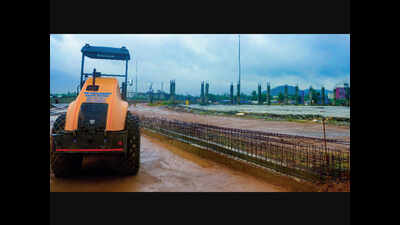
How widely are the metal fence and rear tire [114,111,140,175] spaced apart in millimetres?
2717

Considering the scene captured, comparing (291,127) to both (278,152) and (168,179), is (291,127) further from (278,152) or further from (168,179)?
(168,179)

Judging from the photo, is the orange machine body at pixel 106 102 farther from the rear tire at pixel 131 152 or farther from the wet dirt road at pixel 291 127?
the wet dirt road at pixel 291 127

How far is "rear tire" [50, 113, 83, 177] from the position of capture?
452cm

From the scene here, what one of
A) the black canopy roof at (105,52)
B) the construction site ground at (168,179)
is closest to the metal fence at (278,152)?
the construction site ground at (168,179)

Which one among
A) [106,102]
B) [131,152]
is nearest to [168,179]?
[131,152]

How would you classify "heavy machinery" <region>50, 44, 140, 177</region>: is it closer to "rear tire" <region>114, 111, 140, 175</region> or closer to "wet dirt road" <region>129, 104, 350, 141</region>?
"rear tire" <region>114, 111, 140, 175</region>

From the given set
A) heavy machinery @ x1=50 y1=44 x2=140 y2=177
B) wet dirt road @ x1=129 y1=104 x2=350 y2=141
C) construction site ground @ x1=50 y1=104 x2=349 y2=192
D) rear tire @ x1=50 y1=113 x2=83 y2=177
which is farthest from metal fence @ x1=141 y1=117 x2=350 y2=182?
rear tire @ x1=50 y1=113 x2=83 y2=177

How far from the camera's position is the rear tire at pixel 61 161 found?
14.8ft

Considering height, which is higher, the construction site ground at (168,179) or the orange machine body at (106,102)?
the orange machine body at (106,102)

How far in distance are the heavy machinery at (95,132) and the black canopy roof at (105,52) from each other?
5.49 feet

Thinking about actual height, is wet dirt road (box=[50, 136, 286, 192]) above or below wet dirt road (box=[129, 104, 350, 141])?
below

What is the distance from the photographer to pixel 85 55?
6.54 m
